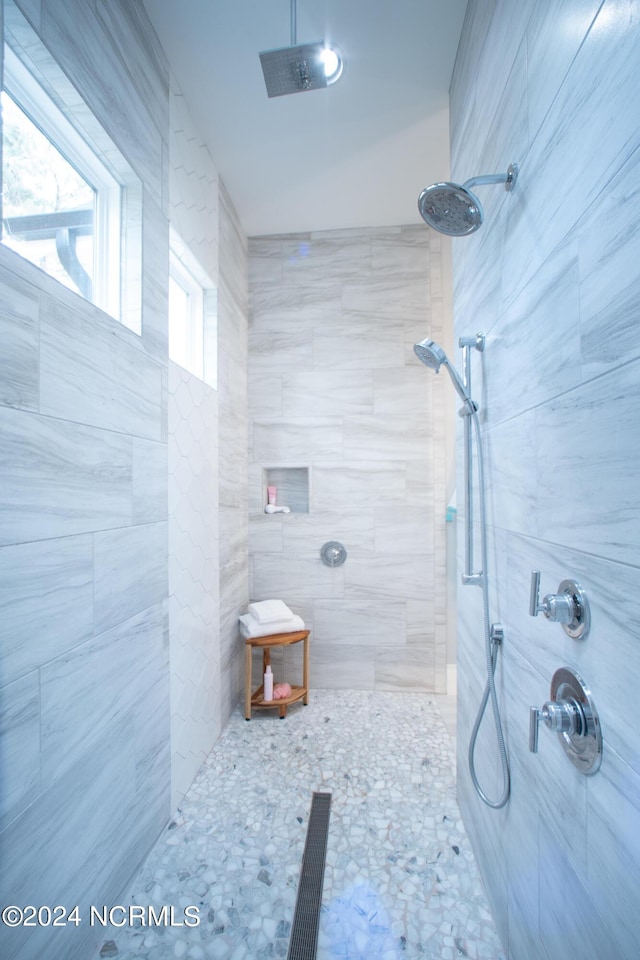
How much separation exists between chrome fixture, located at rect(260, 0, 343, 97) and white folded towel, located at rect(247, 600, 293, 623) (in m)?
2.21

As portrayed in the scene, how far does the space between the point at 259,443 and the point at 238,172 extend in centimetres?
143

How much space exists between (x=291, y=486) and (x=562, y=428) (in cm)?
214

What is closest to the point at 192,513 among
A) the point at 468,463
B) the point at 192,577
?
the point at 192,577

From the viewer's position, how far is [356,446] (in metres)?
2.74

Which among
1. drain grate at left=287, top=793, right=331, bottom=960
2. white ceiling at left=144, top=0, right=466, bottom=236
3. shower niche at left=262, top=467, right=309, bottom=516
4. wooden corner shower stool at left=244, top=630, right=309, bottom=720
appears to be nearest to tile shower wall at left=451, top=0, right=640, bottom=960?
white ceiling at left=144, top=0, right=466, bottom=236

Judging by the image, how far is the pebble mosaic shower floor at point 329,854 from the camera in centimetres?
120

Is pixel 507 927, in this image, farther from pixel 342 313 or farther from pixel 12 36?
pixel 342 313

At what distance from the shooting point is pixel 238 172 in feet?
7.40

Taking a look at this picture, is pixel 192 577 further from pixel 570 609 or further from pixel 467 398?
pixel 570 609

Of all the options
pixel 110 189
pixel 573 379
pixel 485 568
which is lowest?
pixel 485 568

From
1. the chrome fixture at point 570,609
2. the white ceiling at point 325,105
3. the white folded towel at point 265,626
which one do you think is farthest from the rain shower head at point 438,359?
the white folded towel at point 265,626

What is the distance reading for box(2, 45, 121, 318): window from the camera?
1063 mm

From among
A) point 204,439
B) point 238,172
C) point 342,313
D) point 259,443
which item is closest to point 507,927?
point 204,439

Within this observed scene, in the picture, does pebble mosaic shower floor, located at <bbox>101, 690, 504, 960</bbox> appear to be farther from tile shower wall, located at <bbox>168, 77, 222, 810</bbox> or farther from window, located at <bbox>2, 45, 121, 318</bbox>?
window, located at <bbox>2, 45, 121, 318</bbox>
